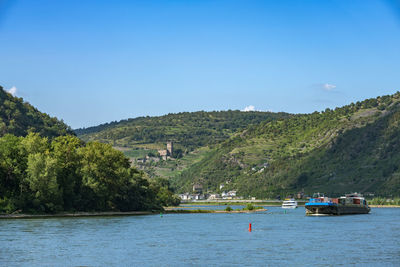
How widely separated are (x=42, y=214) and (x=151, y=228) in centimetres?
3143

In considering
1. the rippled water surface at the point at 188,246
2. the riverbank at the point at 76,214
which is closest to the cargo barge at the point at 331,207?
the riverbank at the point at 76,214

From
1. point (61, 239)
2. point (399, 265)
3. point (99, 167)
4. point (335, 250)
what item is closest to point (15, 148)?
point (99, 167)

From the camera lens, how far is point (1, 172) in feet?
414

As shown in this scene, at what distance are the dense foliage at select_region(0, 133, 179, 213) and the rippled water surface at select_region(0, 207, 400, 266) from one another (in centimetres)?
2094

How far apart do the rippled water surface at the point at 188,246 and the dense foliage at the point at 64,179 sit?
825 inches

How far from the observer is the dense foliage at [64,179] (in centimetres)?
12612

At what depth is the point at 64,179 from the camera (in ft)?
452

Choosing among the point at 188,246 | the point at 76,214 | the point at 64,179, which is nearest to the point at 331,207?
the point at 76,214

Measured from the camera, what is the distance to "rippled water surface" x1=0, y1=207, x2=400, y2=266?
62719mm

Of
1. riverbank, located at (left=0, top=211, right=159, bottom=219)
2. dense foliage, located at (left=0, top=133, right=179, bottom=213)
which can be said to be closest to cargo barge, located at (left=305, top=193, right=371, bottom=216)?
riverbank, located at (left=0, top=211, right=159, bottom=219)

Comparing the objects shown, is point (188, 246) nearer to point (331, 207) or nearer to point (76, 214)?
point (76, 214)

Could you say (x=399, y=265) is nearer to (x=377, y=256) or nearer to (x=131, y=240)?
(x=377, y=256)

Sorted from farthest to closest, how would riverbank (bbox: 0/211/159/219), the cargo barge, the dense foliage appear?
the cargo barge < the dense foliage < riverbank (bbox: 0/211/159/219)

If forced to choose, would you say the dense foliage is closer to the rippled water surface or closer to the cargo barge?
the rippled water surface
